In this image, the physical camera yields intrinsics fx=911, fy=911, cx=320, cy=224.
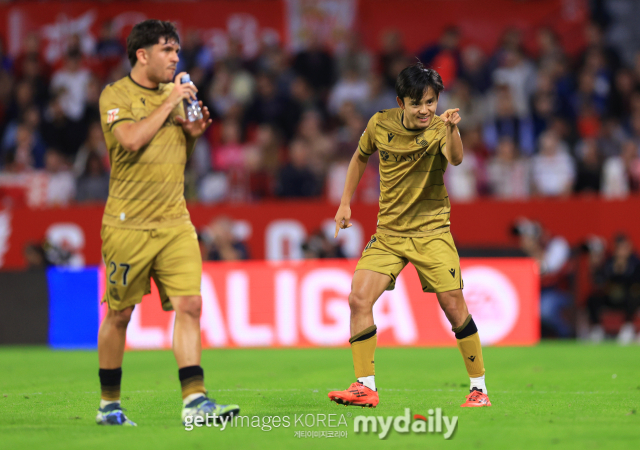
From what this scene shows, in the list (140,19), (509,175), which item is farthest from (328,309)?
(140,19)

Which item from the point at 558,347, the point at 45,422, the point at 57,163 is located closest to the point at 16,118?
the point at 57,163

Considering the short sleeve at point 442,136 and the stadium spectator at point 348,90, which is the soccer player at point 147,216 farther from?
the stadium spectator at point 348,90

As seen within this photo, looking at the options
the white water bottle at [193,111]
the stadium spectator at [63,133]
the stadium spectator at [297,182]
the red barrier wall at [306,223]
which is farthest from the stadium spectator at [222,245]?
the white water bottle at [193,111]

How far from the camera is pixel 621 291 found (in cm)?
1323

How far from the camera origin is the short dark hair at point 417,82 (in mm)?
6133

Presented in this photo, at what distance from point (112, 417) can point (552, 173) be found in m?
10.0

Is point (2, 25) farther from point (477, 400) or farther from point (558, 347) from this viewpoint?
point (477, 400)

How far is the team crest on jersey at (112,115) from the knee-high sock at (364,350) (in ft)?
7.45

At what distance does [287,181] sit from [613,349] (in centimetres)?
558

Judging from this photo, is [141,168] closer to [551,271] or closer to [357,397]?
[357,397]

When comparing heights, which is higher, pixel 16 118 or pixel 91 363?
pixel 16 118

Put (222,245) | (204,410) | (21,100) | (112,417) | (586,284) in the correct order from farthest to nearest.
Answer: (21,100), (586,284), (222,245), (112,417), (204,410)

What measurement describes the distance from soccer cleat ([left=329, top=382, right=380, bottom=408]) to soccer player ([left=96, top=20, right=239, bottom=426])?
40.5 inches

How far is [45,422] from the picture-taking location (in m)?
5.73
